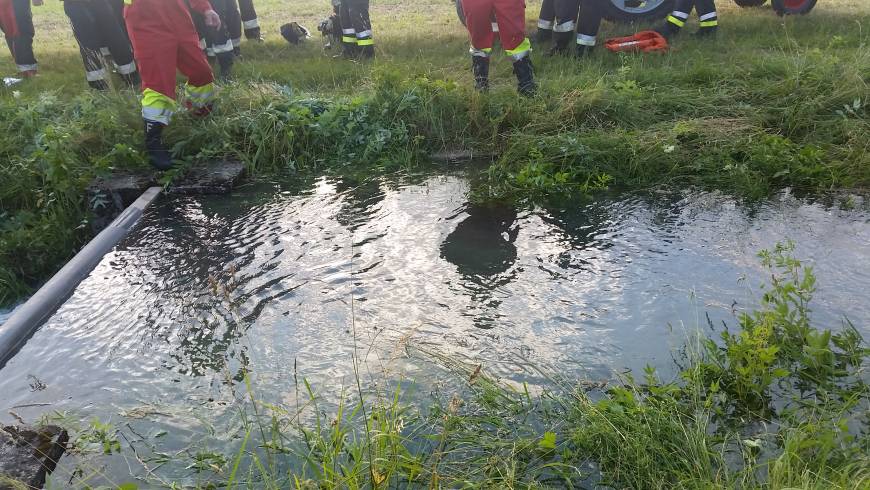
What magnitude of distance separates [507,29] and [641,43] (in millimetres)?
2191

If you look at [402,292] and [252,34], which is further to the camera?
[252,34]

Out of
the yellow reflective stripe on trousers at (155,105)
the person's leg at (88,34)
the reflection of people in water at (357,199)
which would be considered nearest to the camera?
the reflection of people in water at (357,199)

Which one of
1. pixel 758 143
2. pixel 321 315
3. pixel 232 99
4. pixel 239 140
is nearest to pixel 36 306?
pixel 321 315

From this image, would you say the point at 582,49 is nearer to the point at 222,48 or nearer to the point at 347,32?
the point at 347,32

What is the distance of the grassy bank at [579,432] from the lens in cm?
220

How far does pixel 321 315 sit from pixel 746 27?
282 inches

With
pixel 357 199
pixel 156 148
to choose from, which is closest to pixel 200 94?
pixel 156 148

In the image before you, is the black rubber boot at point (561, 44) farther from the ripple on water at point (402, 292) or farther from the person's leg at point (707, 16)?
the ripple on water at point (402, 292)

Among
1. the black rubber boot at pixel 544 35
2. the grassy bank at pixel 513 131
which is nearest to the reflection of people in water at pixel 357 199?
the grassy bank at pixel 513 131

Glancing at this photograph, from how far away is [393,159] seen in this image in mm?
5430

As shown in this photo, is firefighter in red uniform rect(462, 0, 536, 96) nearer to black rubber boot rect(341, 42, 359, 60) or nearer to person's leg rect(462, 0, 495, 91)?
person's leg rect(462, 0, 495, 91)

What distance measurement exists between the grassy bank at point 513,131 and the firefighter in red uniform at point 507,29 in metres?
0.21

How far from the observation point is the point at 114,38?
23.4 ft

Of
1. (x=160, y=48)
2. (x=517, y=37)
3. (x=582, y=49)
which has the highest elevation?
(x=160, y=48)
